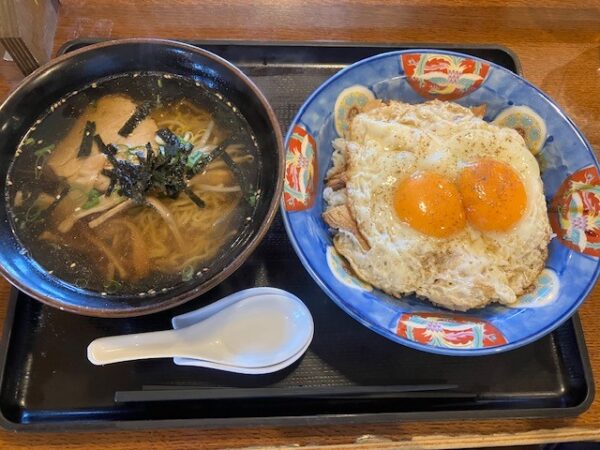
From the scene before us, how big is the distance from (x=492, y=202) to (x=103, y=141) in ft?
4.36

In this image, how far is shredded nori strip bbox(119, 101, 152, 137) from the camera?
65.4 inches

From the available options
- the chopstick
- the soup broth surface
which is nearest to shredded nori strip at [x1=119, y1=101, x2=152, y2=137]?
the soup broth surface

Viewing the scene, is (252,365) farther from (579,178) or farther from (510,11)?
(510,11)

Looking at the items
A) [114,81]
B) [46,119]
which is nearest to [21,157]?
[46,119]

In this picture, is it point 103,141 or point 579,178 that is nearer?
point 103,141

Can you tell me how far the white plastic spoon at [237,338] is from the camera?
5.03ft

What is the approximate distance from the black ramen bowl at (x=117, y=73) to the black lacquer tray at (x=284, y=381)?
31 cm

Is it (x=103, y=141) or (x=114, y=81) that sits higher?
(x=114, y=81)

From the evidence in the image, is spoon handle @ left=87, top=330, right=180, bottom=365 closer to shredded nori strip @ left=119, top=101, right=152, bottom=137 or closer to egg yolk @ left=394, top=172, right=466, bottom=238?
shredded nori strip @ left=119, top=101, right=152, bottom=137

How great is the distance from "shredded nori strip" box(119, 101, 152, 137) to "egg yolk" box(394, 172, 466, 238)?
2.99 ft

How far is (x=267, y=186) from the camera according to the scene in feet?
5.08

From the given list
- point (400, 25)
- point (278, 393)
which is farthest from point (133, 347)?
point (400, 25)

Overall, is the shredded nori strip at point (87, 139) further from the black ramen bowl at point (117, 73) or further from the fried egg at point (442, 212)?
the fried egg at point (442, 212)

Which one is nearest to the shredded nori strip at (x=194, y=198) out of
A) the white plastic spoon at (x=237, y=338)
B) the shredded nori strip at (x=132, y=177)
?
the shredded nori strip at (x=132, y=177)
